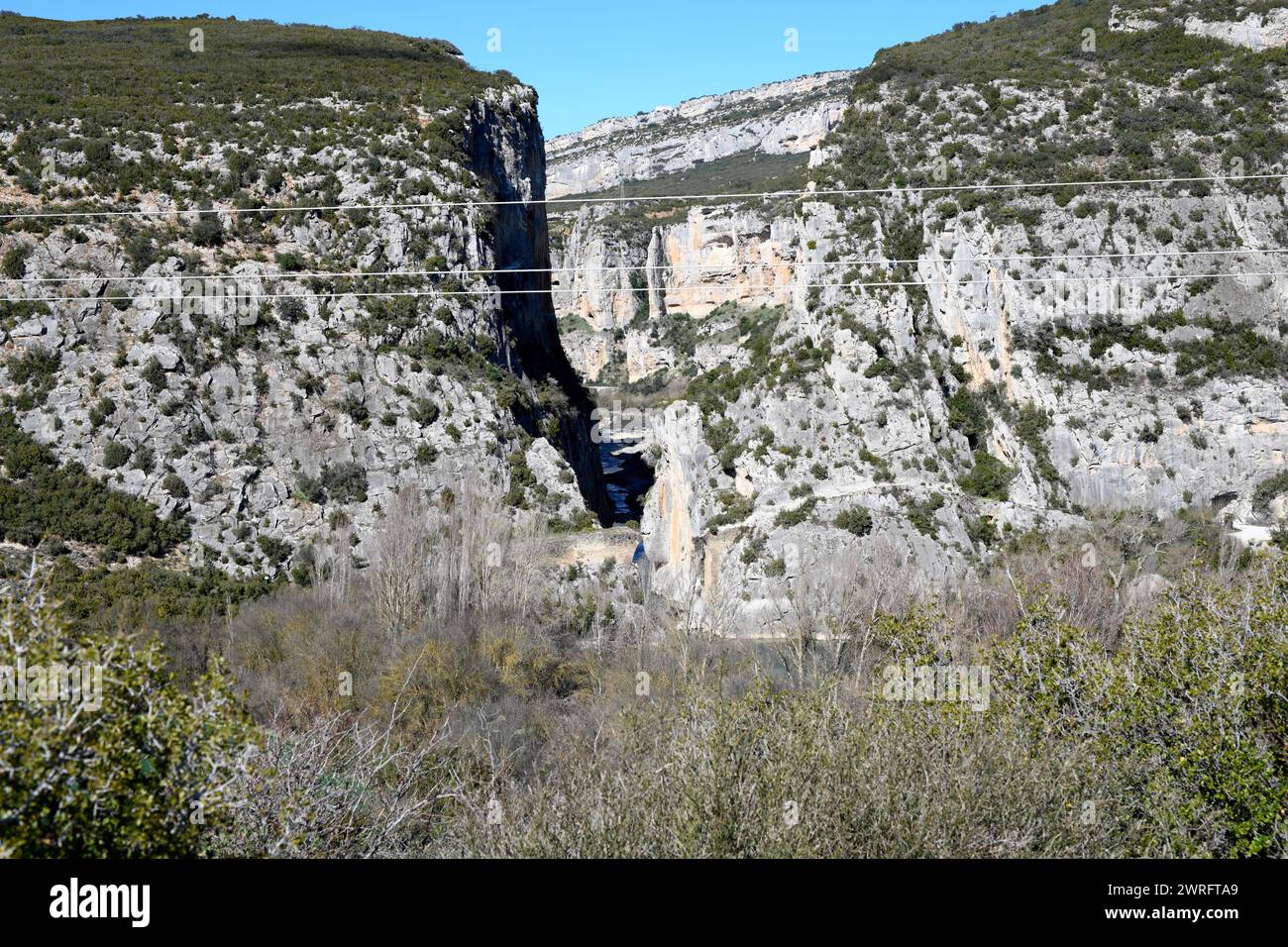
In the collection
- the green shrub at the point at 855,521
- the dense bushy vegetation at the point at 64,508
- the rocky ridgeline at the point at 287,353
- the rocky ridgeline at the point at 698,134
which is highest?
the rocky ridgeline at the point at 698,134

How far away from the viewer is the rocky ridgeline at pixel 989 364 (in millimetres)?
33188

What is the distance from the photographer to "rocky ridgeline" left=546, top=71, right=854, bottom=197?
105m

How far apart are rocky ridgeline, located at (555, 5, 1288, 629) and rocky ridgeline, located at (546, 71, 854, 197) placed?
5726 centimetres

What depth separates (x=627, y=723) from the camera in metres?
10.2

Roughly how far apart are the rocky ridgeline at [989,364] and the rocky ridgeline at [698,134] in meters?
57.3

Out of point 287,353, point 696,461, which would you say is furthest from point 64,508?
point 696,461

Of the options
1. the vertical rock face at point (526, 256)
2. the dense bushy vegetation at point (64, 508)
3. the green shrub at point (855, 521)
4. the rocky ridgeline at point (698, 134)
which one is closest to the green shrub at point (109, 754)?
the dense bushy vegetation at point (64, 508)

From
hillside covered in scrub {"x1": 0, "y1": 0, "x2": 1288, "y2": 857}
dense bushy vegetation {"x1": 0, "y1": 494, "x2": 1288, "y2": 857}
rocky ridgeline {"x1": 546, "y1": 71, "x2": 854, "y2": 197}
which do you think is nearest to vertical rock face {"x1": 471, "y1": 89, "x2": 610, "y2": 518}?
hillside covered in scrub {"x1": 0, "y1": 0, "x2": 1288, "y2": 857}

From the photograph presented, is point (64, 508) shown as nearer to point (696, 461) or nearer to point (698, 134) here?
point (696, 461)

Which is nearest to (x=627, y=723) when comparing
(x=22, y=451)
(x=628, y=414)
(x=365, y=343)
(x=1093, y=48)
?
(x=22, y=451)

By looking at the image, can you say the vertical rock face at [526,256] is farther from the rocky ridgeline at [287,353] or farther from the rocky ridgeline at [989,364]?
the rocky ridgeline at [989,364]

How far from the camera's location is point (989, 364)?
38.2 meters
